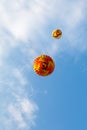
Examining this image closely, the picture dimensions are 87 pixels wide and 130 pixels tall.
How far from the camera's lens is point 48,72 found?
26.8m

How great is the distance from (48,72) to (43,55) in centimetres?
173

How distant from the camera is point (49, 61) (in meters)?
26.7

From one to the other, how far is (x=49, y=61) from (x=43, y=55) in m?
0.83

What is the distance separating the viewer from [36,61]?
2667 cm

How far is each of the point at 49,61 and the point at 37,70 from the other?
4.79 ft

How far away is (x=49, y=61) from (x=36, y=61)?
1.26 m

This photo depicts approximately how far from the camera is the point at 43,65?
26234 mm

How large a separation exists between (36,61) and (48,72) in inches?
62.9

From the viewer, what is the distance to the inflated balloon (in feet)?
86.3

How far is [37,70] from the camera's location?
26.6 m

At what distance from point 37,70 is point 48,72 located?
1.12m

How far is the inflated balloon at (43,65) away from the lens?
86.3 feet
